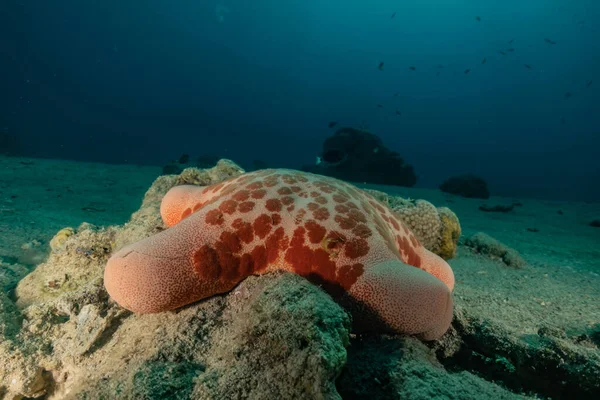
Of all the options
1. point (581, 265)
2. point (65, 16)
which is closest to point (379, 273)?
point (581, 265)

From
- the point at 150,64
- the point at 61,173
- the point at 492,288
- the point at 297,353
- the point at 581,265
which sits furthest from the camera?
the point at 150,64

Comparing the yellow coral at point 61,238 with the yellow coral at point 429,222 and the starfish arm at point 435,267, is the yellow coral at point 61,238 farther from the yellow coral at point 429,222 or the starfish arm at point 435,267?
the starfish arm at point 435,267

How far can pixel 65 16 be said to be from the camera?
83062 millimetres

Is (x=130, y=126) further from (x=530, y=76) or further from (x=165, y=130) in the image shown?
(x=530, y=76)

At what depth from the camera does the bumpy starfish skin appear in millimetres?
1969

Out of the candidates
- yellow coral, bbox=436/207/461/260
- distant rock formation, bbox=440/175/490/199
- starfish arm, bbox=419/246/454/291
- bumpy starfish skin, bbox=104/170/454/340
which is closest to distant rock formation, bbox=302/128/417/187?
distant rock formation, bbox=440/175/490/199

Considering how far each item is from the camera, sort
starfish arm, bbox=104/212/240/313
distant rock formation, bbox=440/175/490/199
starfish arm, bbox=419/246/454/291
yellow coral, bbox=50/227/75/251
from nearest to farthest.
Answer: starfish arm, bbox=104/212/240/313
starfish arm, bbox=419/246/454/291
yellow coral, bbox=50/227/75/251
distant rock formation, bbox=440/175/490/199

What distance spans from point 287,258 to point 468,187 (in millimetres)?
21740

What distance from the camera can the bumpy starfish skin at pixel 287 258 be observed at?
77.5 inches

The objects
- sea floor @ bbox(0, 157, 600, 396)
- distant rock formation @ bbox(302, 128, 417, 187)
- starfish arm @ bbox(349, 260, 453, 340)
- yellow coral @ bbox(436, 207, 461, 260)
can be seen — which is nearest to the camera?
starfish arm @ bbox(349, 260, 453, 340)

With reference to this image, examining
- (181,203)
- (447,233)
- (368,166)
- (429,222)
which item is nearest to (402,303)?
(181,203)

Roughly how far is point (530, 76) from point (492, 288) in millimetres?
184015

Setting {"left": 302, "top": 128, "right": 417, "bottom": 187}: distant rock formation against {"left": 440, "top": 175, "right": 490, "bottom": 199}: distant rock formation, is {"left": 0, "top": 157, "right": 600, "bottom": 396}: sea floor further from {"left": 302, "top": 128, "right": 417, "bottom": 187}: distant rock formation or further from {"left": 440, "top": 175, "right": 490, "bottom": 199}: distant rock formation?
{"left": 302, "top": 128, "right": 417, "bottom": 187}: distant rock formation

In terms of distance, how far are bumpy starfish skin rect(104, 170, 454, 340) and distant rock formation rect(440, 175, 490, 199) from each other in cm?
2060
